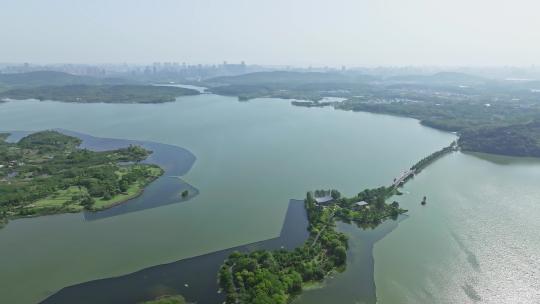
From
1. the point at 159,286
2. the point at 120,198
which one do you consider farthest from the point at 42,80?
the point at 159,286

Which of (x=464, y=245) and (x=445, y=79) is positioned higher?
(x=445, y=79)

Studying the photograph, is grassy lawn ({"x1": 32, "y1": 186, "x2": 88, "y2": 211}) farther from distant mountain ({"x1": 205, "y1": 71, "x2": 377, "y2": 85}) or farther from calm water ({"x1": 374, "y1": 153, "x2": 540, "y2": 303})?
distant mountain ({"x1": 205, "y1": 71, "x2": 377, "y2": 85})

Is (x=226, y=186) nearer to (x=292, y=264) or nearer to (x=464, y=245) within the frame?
(x=292, y=264)

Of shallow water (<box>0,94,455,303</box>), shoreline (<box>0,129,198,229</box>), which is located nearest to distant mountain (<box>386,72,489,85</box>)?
shallow water (<box>0,94,455,303</box>)

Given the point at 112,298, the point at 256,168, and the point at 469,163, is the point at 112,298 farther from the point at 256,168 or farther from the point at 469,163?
the point at 469,163

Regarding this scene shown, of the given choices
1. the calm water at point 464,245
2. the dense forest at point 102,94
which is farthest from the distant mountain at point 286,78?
the calm water at point 464,245

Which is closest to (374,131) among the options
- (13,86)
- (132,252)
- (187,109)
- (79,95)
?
(187,109)

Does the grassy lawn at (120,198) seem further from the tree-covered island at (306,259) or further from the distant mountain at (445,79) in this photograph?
the distant mountain at (445,79)
